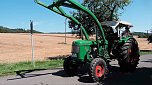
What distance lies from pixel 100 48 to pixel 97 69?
1.50 meters

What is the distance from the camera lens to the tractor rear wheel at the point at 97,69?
36.6 feet

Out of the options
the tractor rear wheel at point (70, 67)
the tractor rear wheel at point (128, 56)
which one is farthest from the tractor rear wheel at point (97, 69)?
the tractor rear wheel at point (128, 56)

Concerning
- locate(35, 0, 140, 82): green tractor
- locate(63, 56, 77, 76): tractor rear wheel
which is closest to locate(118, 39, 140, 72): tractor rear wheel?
locate(35, 0, 140, 82): green tractor

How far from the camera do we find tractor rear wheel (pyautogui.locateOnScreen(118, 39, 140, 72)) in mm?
13339

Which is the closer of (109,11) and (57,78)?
(57,78)

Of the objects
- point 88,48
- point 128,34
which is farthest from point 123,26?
point 88,48

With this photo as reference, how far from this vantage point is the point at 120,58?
13.5m

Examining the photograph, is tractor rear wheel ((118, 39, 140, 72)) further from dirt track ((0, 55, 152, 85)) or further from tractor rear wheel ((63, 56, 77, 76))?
tractor rear wheel ((63, 56, 77, 76))

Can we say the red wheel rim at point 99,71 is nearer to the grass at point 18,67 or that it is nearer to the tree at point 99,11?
the grass at point 18,67

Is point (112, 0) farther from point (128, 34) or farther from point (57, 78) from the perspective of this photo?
point (57, 78)

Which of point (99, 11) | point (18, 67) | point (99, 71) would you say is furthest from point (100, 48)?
point (99, 11)

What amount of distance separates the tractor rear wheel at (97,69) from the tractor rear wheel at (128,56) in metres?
1.90

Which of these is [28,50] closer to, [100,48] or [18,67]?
[18,67]

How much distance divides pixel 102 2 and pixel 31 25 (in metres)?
9.96
